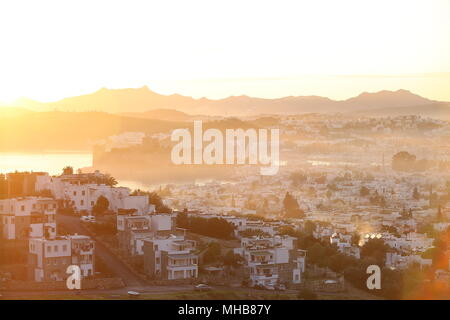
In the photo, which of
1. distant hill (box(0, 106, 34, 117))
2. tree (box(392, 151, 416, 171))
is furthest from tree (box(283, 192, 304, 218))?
distant hill (box(0, 106, 34, 117))

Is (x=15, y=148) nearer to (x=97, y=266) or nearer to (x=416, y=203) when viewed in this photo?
(x=416, y=203)

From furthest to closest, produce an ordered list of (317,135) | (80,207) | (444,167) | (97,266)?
1. (317,135)
2. (444,167)
3. (80,207)
4. (97,266)

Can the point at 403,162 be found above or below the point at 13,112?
below

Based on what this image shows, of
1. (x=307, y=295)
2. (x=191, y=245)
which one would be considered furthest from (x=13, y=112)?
(x=307, y=295)

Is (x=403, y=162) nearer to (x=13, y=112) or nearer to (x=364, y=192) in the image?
(x=364, y=192)

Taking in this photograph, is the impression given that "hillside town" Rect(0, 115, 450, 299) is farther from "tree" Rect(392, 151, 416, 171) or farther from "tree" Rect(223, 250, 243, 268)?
"tree" Rect(392, 151, 416, 171)
